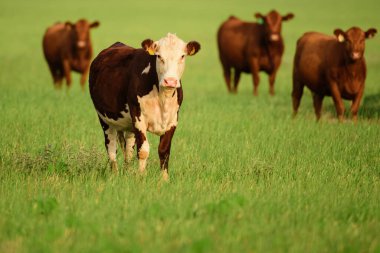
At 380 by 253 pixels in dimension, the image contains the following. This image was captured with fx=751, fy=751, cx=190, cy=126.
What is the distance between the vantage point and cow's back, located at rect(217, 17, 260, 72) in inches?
775

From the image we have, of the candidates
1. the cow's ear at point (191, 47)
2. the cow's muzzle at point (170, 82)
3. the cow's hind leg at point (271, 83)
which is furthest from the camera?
the cow's hind leg at point (271, 83)

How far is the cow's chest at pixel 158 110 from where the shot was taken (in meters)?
7.74

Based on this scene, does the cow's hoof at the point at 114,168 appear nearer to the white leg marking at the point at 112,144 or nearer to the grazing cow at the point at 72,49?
the white leg marking at the point at 112,144

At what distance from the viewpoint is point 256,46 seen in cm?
1930

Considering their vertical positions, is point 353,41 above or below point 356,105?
above

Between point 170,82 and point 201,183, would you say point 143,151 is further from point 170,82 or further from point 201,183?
point 170,82

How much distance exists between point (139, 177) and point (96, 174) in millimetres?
436

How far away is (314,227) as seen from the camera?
5.70 m

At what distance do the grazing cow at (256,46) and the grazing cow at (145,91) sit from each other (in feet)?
35.2

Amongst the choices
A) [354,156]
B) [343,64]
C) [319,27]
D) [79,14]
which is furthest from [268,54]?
[79,14]

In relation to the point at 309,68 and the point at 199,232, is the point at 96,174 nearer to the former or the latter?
the point at 199,232

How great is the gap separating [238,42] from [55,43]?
499 cm

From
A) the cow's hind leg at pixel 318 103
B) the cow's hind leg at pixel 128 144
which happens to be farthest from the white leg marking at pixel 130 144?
the cow's hind leg at pixel 318 103

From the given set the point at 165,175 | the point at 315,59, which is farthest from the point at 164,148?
the point at 315,59
